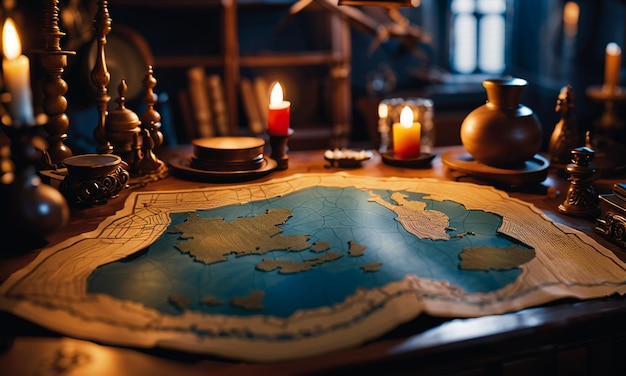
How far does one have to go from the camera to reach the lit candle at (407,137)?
5.76ft

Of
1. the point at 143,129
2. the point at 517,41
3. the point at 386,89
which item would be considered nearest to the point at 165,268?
the point at 143,129

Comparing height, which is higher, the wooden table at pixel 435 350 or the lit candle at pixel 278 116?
the lit candle at pixel 278 116

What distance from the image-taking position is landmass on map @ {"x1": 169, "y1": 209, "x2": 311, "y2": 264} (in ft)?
3.67

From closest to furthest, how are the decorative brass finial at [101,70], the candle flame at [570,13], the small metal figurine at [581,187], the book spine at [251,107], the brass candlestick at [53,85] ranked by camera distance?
the small metal figurine at [581,187] < the brass candlestick at [53,85] < the decorative brass finial at [101,70] < the book spine at [251,107] < the candle flame at [570,13]

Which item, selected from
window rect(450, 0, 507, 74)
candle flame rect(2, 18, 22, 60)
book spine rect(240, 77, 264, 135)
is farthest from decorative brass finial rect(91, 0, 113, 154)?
window rect(450, 0, 507, 74)

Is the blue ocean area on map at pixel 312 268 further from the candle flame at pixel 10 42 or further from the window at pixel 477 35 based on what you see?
the window at pixel 477 35

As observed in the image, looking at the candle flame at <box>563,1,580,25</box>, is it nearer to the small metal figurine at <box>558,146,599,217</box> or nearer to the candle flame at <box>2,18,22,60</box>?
the small metal figurine at <box>558,146,599,217</box>

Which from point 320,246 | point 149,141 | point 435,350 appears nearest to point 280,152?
point 149,141

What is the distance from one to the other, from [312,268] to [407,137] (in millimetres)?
826

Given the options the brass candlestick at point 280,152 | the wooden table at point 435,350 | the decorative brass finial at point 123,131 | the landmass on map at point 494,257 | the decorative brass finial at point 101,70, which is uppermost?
the decorative brass finial at point 101,70

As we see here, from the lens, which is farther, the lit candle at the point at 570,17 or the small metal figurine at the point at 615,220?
the lit candle at the point at 570,17

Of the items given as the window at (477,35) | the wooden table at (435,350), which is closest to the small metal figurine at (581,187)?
the wooden table at (435,350)

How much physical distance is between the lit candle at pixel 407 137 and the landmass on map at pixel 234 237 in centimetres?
56

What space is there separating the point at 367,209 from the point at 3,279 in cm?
73
